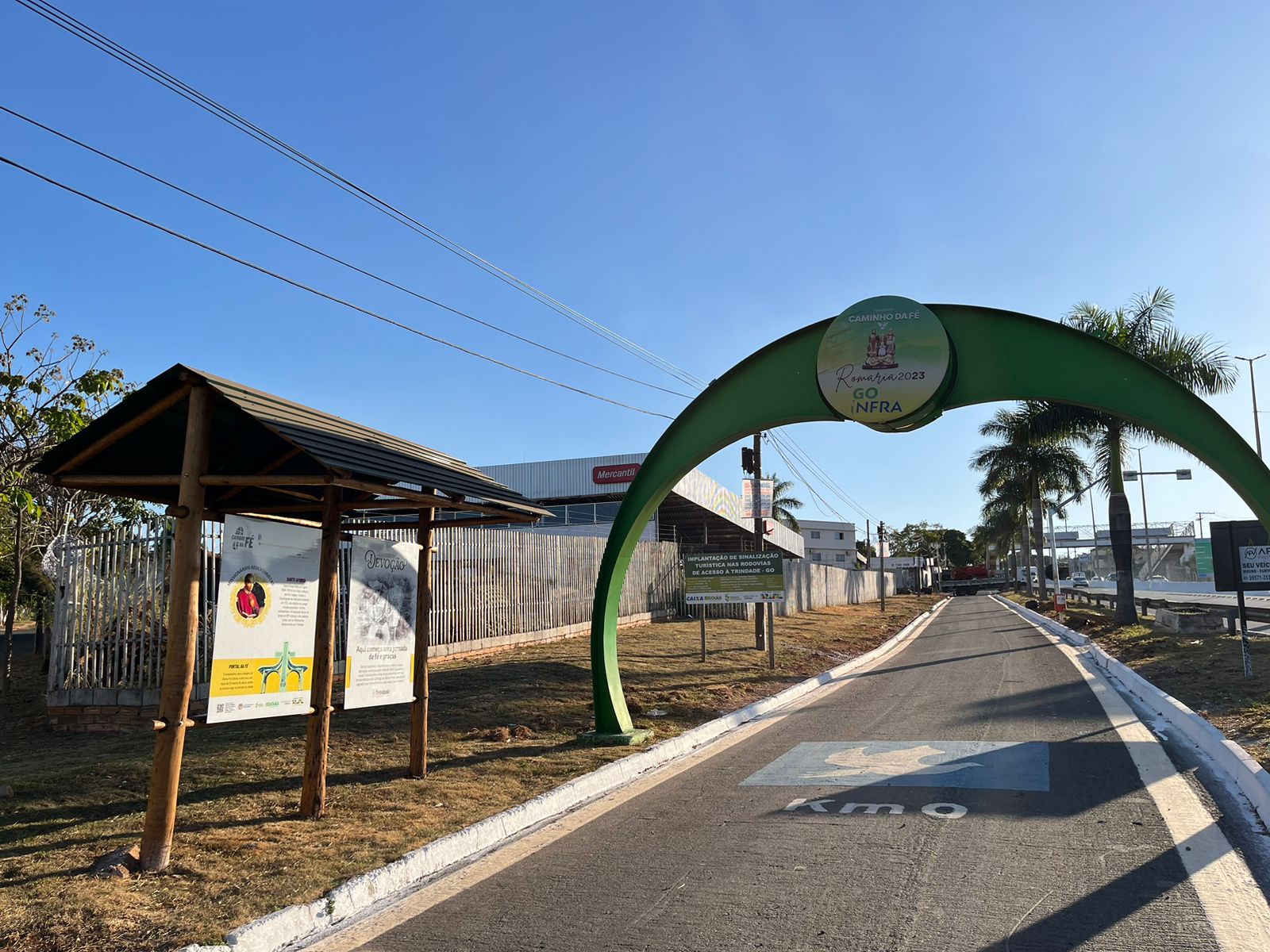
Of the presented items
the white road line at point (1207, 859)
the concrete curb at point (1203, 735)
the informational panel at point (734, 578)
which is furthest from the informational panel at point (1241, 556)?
the informational panel at point (734, 578)

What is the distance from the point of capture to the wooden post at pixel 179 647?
5.63 m

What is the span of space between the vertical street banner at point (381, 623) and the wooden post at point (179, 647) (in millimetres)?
1588

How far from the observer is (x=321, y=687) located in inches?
274

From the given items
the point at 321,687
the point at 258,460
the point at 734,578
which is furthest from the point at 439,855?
the point at 734,578

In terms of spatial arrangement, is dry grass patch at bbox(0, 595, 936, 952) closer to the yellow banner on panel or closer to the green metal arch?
the yellow banner on panel

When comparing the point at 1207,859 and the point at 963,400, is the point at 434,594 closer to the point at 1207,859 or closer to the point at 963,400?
the point at 963,400

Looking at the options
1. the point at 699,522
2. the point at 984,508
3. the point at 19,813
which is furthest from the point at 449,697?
the point at 984,508

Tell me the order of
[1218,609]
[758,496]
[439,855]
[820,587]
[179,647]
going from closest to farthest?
[179,647] < [439,855] < [758,496] < [1218,609] < [820,587]

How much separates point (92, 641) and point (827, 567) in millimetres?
40527

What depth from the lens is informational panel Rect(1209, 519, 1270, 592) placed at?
1221 cm

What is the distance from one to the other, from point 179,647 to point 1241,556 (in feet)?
43.6

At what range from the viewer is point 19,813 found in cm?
677

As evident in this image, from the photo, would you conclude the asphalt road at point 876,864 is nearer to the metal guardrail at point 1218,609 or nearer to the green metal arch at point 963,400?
the green metal arch at point 963,400

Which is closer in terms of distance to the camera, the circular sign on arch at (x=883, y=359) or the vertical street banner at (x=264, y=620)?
the vertical street banner at (x=264, y=620)
